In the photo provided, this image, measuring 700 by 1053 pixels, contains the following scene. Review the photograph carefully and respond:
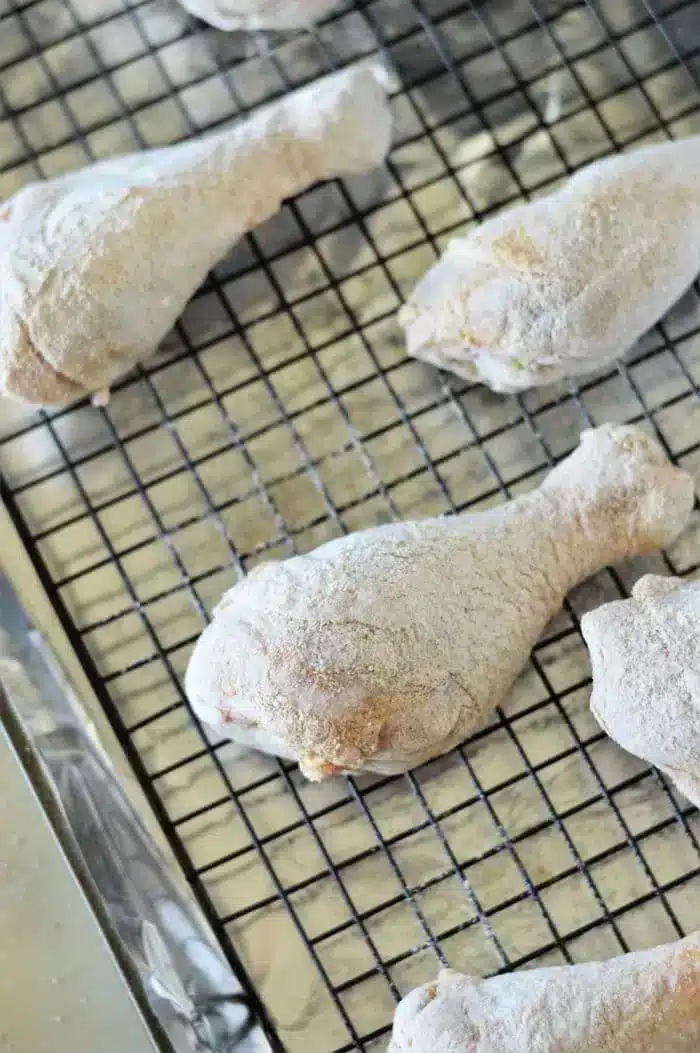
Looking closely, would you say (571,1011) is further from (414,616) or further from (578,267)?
(578,267)

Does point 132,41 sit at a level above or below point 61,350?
above

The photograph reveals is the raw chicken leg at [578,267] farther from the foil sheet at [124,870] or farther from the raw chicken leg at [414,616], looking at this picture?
the foil sheet at [124,870]

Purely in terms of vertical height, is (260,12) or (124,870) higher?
(260,12)

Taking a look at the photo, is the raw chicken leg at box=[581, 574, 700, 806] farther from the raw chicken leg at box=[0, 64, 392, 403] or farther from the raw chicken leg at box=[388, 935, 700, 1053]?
the raw chicken leg at box=[0, 64, 392, 403]

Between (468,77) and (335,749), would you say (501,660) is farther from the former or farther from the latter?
(468,77)

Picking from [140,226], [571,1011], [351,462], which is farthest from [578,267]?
[571,1011]

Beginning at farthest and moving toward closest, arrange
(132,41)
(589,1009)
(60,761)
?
(132,41), (60,761), (589,1009)

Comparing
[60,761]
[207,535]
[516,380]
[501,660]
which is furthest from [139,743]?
[516,380]
